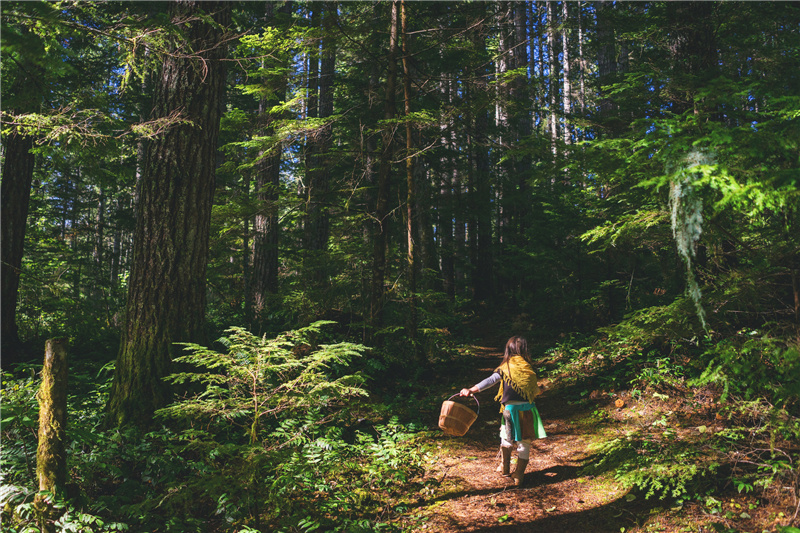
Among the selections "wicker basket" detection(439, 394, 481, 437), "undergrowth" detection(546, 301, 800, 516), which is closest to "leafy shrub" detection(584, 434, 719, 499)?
"undergrowth" detection(546, 301, 800, 516)

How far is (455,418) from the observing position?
4.80m

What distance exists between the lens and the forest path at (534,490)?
13.5 feet

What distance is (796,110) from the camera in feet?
10.4

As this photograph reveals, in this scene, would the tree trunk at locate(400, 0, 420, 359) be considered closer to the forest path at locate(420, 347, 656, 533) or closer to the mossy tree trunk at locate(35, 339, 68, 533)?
the forest path at locate(420, 347, 656, 533)

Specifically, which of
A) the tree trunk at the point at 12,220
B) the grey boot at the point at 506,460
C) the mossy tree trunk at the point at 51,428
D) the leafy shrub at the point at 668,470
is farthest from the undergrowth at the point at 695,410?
the tree trunk at the point at 12,220

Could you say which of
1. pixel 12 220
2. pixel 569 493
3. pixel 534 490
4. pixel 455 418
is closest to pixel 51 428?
pixel 455 418

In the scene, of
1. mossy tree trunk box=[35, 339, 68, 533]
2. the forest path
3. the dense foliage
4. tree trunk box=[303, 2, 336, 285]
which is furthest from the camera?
tree trunk box=[303, 2, 336, 285]

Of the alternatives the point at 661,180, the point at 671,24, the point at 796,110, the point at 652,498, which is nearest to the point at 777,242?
the point at 796,110

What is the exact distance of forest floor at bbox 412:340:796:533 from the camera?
3.57 meters

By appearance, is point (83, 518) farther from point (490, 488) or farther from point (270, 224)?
point (270, 224)

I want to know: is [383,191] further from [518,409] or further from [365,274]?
[518,409]

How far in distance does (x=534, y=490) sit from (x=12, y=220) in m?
10.1

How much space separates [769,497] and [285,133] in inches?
322

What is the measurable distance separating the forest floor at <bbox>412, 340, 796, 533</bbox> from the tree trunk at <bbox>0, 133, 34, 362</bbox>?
27.0ft
